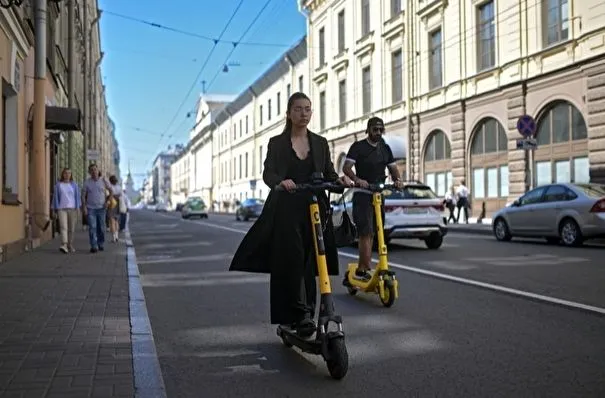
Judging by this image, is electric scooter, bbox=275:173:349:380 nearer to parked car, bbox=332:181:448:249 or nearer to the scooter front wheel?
the scooter front wheel

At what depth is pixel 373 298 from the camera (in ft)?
24.3

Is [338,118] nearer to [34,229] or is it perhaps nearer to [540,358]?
[34,229]

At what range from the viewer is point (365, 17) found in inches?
1422

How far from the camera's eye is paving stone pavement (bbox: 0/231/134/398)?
12.8 ft

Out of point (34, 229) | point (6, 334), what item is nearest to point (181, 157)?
point (34, 229)

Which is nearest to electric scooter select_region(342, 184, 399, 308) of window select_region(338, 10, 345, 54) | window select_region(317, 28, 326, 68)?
window select_region(338, 10, 345, 54)

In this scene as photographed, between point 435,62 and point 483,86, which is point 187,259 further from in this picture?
point 435,62

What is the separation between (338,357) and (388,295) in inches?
108

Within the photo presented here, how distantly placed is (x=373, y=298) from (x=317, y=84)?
37.5 meters

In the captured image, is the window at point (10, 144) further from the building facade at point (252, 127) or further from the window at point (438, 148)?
the building facade at point (252, 127)

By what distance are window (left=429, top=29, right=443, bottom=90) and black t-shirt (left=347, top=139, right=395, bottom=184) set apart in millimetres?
22280

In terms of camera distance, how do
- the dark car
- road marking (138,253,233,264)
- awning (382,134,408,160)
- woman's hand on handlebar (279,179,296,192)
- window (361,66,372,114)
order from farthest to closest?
the dark car → window (361,66,372,114) → awning (382,134,408,160) → road marking (138,253,233,264) → woman's hand on handlebar (279,179,296,192)

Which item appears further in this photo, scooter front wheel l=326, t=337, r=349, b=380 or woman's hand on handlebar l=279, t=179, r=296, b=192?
woman's hand on handlebar l=279, t=179, r=296, b=192

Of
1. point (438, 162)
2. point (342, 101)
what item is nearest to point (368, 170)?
point (438, 162)
